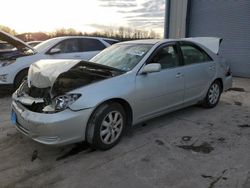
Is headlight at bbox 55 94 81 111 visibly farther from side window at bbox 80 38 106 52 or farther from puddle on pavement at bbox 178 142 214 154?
side window at bbox 80 38 106 52

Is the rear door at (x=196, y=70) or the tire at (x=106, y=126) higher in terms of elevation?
the rear door at (x=196, y=70)

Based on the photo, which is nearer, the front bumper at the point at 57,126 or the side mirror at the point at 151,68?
the front bumper at the point at 57,126

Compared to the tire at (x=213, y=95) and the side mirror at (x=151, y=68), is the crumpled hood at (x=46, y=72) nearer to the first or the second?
the side mirror at (x=151, y=68)

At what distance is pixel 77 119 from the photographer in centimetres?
371

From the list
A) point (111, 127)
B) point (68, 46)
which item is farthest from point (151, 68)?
point (68, 46)

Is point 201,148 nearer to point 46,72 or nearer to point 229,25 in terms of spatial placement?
point 46,72

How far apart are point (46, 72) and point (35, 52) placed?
3733mm

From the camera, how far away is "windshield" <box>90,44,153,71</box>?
470 centimetres

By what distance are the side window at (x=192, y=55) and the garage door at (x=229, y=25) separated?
208 inches

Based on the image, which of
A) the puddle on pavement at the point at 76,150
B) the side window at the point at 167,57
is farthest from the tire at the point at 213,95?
the puddle on pavement at the point at 76,150

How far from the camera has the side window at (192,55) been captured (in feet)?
17.9

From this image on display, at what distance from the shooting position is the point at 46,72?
170 inches

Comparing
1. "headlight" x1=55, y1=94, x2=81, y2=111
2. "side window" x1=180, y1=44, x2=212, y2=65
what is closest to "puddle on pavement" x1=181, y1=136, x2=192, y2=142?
"side window" x1=180, y1=44, x2=212, y2=65

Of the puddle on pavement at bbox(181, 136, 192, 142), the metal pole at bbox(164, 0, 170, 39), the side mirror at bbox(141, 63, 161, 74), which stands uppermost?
the metal pole at bbox(164, 0, 170, 39)
